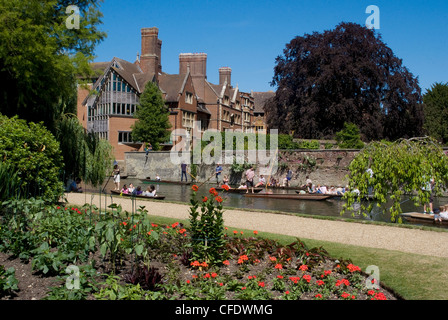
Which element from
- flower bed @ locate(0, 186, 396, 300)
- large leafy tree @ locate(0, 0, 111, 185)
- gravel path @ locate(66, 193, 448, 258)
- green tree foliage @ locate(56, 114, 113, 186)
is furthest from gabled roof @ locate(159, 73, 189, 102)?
flower bed @ locate(0, 186, 396, 300)

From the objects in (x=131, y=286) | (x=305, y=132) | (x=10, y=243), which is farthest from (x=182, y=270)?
(x=305, y=132)

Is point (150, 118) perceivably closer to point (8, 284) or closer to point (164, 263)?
point (164, 263)

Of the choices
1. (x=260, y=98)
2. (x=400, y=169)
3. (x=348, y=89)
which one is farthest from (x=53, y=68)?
(x=260, y=98)

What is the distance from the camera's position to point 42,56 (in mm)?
13625

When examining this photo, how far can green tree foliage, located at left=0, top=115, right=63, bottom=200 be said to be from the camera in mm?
10102

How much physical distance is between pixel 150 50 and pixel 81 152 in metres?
39.1

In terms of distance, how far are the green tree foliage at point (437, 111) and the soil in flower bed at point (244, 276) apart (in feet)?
175

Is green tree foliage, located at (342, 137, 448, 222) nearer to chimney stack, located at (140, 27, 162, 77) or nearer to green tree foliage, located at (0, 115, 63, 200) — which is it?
green tree foliage, located at (0, 115, 63, 200)

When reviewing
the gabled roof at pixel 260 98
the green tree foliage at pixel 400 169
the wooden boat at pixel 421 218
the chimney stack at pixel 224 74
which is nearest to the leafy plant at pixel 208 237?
the green tree foliage at pixel 400 169

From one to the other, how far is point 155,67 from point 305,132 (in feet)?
74.4

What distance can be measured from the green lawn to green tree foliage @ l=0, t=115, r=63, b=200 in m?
Answer: 6.32

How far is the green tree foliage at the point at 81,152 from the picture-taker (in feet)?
54.4

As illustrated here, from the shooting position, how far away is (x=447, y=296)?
6062mm

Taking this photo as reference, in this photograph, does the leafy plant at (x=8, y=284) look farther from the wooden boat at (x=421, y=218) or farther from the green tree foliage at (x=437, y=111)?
the green tree foliage at (x=437, y=111)
